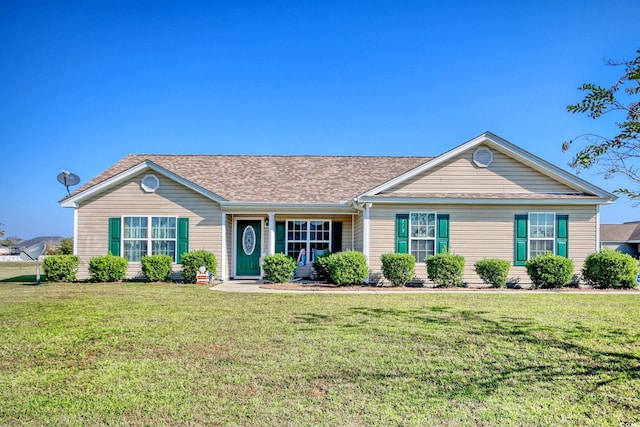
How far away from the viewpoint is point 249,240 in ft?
55.0

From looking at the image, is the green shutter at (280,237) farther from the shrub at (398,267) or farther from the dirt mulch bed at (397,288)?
the shrub at (398,267)

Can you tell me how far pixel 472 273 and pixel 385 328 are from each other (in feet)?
27.3

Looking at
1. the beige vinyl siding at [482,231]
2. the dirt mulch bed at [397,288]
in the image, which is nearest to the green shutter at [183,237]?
the dirt mulch bed at [397,288]

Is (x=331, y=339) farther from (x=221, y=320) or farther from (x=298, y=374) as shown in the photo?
(x=221, y=320)

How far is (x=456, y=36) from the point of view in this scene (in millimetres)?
13633

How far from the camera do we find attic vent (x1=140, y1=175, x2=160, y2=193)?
15.5m

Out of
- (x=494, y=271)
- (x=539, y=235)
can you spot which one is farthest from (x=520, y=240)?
(x=494, y=271)

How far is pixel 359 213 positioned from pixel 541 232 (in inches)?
236

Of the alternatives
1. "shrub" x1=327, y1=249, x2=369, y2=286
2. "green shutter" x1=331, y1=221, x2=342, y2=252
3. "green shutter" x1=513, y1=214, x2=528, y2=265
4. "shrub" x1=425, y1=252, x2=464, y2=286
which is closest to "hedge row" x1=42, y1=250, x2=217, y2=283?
"shrub" x1=327, y1=249, x2=369, y2=286

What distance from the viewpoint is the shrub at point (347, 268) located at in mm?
13461

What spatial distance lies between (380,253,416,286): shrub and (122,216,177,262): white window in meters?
7.27

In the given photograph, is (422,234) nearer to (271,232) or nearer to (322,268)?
(322,268)

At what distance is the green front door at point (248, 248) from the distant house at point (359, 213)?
0.04m

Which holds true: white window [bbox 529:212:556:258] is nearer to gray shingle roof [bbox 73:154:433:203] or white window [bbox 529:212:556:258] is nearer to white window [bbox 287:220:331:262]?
gray shingle roof [bbox 73:154:433:203]
